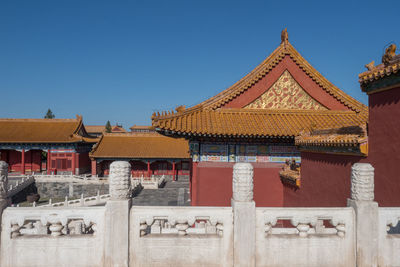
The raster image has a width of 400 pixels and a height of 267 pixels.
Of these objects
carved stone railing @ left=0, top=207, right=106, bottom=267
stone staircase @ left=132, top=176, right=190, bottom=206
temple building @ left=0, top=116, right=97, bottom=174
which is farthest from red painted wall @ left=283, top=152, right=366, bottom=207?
temple building @ left=0, top=116, right=97, bottom=174

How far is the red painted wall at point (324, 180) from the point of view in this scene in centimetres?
588

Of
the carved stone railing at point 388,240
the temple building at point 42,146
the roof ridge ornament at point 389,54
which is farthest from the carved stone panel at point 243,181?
the temple building at point 42,146

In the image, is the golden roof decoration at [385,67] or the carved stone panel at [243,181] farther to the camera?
the golden roof decoration at [385,67]

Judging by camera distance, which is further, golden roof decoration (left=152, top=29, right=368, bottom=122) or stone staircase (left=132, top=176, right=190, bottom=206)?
stone staircase (left=132, top=176, right=190, bottom=206)

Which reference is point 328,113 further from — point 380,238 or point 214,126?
point 380,238

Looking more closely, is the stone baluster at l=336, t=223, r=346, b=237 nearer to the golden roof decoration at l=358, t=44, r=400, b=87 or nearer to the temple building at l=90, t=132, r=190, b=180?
the golden roof decoration at l=358, t=44, r=400, b=87

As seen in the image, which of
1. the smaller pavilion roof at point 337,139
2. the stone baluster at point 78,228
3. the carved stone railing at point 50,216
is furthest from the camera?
the stone baluster at point 78,228

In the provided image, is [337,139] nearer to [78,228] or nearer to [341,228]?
[341,228]

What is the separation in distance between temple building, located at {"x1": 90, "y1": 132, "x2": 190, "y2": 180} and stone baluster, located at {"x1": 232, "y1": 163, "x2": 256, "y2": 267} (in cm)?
2322

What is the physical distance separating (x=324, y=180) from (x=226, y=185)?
3275mm

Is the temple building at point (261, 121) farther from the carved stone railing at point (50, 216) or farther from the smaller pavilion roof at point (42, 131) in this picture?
the smaller pavilion roof at point (42, 131)

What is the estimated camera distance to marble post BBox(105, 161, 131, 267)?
4.17 m

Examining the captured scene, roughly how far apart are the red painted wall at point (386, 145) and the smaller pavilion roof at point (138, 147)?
22352 millimetres

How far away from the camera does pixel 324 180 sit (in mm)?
6637
